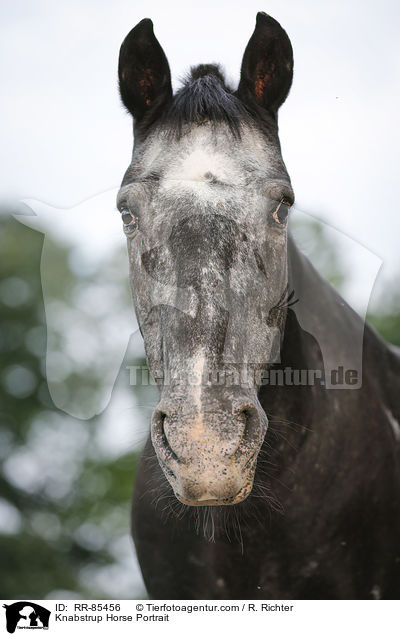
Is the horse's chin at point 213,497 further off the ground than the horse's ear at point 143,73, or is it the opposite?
the horse's ear at point 143,73

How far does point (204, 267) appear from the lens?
246cm

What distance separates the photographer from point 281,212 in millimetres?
2910

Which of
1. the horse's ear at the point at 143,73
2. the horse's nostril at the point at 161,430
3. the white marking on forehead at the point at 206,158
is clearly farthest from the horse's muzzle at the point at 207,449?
the horse's ear at the point at 143,73

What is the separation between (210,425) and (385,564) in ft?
6.19

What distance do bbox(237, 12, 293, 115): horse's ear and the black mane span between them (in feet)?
0.43

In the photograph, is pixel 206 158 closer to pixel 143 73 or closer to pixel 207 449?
pixel 143 73

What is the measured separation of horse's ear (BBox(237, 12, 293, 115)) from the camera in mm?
3205

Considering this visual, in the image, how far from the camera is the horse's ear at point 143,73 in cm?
322

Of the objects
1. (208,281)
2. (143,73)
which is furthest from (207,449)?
(143,73)

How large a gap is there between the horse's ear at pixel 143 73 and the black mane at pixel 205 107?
0.38 feet

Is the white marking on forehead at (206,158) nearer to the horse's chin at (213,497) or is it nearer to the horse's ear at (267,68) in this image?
the horse's ear at (267,68)
